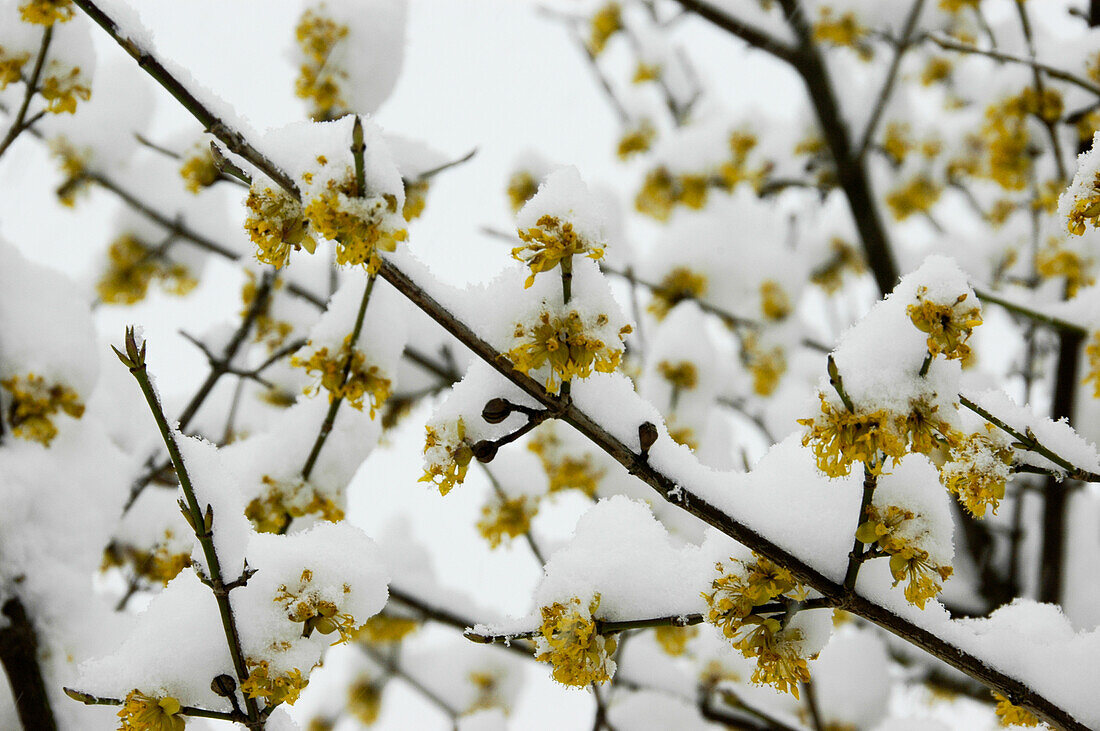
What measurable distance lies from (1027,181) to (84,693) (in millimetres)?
4670

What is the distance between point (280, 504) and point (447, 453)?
0.88 m

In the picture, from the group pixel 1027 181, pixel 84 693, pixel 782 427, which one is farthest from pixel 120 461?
pixel 1027 181

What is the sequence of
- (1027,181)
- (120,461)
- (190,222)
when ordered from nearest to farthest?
(120,461), (190,222), (1027,181)

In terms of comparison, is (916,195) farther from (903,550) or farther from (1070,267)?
(903,550)

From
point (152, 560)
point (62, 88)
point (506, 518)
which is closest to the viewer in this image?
point (62, 88)

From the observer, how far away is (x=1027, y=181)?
4188 millimetres

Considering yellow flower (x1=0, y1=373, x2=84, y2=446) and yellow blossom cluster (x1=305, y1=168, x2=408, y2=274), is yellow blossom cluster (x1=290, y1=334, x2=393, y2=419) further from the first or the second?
yellow flower (x1=0, y1=373, x2=84, y2=446)

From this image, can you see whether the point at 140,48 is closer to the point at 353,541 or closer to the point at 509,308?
the point at 509,308

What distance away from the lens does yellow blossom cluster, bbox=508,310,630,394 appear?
1.39 meters

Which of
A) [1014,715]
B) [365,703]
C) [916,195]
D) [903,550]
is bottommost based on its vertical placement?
[1014,715]

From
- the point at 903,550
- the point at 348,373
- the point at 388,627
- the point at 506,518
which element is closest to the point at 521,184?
the point at 506,518

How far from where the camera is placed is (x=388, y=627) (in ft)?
12.8

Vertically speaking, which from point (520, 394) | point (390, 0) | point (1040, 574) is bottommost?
point (520, 394)

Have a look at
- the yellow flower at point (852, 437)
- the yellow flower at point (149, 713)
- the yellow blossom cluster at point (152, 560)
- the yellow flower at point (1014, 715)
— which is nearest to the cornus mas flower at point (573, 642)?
the yellow flower at point (852, 437)
